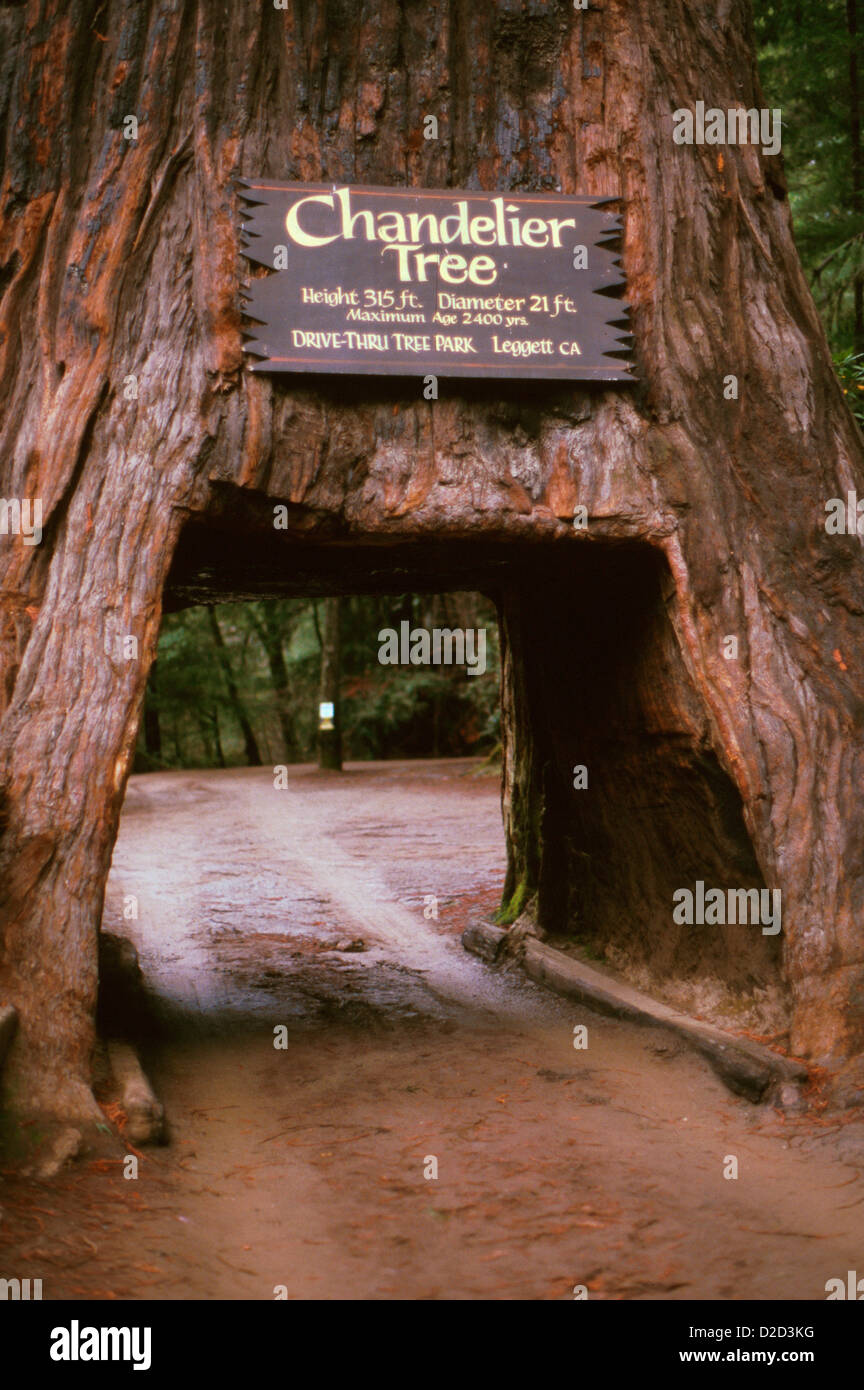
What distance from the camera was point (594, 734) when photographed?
8.70 meters

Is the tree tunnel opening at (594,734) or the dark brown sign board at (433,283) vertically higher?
the dark brown sign board at (433,283)

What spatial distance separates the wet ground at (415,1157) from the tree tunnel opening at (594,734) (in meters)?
0.64

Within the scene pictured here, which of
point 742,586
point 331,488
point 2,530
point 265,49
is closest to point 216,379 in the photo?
point 331,488

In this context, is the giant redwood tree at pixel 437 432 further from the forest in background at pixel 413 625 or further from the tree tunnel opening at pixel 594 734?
the forest in background at pixel 413 625

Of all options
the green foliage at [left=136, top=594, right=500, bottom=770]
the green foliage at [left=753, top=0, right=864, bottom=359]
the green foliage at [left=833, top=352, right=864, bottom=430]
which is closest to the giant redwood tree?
the green foliage at [left=833, top=352, right=864, bottom=430]

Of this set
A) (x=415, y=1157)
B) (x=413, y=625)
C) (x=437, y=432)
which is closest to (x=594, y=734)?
(x=437, y=432)

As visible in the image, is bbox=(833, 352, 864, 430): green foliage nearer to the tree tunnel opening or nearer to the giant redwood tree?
the giant redwood tree

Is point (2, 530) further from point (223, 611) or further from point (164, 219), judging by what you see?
point (223, 611)

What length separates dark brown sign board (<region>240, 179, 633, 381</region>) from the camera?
686 centimetres

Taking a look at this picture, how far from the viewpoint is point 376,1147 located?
19.8ft

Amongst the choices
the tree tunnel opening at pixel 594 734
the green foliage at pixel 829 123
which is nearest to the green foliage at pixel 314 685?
the green foliage at pixel 829 123

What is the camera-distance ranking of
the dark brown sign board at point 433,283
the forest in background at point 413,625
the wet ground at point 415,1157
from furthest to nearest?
the forest in background at point 413,625 < the dark brown sign board at point 433,283 < the wet ground at point 415,1157

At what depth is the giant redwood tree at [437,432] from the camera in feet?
20.8

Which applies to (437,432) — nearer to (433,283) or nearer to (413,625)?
(433,283)
